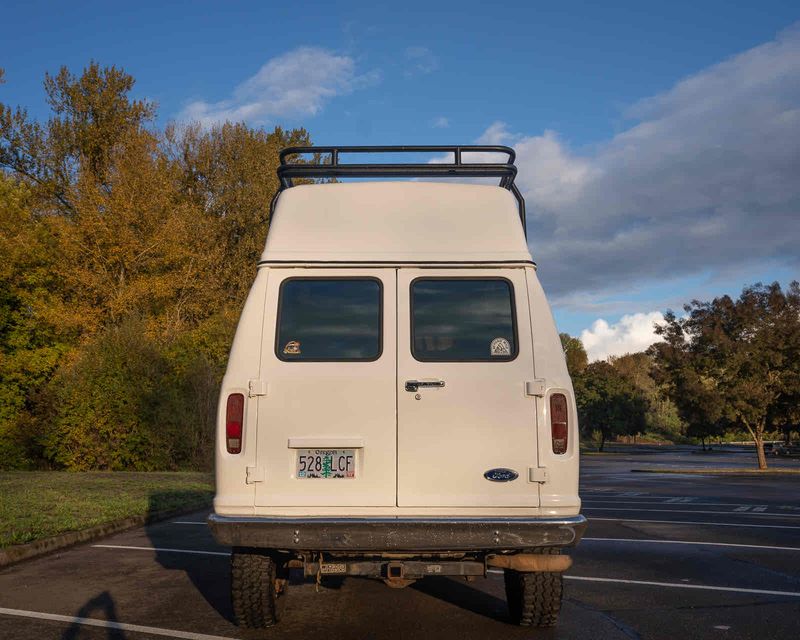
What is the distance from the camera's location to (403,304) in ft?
17.4

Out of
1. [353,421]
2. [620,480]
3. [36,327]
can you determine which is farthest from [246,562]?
[36,327]

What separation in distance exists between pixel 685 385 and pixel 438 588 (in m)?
25.4

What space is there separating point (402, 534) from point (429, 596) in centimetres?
220

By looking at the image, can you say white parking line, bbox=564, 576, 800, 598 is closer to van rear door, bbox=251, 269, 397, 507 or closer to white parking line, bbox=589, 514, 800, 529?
van rear door, bbox=251, 269, 397, 507

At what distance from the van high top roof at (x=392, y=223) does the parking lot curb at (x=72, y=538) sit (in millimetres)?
A: 5123

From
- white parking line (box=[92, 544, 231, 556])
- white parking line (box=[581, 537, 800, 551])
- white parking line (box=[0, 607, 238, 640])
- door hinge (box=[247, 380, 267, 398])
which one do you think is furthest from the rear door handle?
white parking line (box=[581, 537, 800, 551])

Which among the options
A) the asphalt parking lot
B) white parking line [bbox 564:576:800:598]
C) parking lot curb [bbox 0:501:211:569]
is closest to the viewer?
the asphalt parking lot

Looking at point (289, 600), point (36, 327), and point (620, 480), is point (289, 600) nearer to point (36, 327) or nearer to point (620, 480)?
point (620, 480)

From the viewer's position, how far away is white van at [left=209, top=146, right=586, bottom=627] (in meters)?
4.88

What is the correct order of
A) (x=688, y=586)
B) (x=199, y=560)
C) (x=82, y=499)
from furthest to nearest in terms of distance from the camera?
(x=82, y=499)
(x=199, y=560)
(x=688, y=586)

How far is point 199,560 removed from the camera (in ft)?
28.2

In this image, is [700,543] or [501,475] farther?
[700,543]

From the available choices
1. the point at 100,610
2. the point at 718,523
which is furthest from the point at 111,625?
the point at 718,523

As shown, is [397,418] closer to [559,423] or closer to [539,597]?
[559,423]
